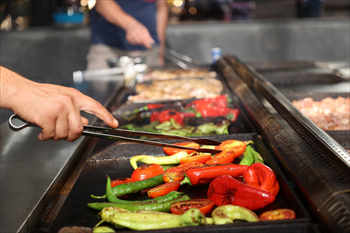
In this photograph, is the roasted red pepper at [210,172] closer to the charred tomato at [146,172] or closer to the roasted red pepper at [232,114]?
the charred tomato at [146,172]

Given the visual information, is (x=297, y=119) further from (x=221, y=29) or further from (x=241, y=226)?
(x=221, y=29)

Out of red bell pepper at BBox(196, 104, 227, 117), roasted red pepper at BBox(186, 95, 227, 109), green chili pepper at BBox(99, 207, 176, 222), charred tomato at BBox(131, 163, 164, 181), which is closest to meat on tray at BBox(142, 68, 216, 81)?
roasted red pepper at BBox(186, 95, 227, 109)

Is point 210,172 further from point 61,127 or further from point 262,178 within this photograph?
point 61,127

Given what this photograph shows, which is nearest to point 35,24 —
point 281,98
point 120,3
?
point 120,3

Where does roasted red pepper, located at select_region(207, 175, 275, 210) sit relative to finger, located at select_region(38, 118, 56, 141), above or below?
below

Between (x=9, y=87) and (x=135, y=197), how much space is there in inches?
28.6

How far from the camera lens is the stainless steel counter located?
4.25ft

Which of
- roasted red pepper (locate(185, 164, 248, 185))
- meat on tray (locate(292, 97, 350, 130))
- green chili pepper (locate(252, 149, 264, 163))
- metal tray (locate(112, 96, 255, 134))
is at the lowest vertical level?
metal tray (locate(112, 96, 255, 134))

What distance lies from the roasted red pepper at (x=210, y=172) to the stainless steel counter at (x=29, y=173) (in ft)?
2.24

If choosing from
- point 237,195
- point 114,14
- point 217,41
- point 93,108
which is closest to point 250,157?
point 237,195

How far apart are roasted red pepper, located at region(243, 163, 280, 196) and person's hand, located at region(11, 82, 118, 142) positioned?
792mm

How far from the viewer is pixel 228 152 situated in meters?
1.66

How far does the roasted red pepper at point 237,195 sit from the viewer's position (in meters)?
1.24

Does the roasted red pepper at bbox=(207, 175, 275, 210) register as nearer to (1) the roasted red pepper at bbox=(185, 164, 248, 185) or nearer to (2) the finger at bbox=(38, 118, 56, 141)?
(1) the roasted red pepper at bbox=(185, 164, 248, 185)
